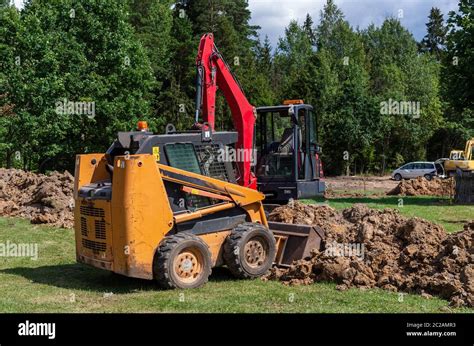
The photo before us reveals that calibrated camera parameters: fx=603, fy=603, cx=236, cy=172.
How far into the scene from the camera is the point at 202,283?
995 centimetres

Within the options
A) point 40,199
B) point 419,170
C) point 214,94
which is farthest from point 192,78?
point 214,94

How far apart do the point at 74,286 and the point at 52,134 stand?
2237cm

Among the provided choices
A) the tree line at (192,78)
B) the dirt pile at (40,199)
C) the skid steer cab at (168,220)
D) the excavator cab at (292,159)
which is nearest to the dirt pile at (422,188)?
the tree line at (192,78)

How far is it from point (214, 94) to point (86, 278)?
5.00m

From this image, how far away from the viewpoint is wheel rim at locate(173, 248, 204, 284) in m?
9.69

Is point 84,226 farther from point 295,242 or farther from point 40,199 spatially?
point 40,199

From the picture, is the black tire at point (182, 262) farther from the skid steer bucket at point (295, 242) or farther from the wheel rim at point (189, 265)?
the skid steer bucket at point (295, 242)

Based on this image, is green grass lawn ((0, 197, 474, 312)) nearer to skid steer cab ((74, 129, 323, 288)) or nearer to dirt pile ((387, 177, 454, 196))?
skid steer cab ((74, 129, 323, 288))

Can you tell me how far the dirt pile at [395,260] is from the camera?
9.31m

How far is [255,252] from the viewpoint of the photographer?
10711 millimetres

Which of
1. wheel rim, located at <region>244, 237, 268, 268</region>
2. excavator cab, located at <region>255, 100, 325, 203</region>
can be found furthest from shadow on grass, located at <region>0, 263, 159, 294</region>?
excavator cab, located at <region>255, 100, 325, 203</region>
